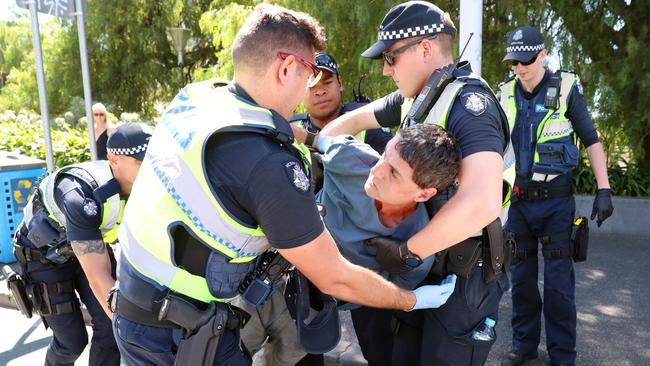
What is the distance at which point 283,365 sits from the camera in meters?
2.39

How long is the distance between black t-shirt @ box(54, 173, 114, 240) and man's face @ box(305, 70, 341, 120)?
1.40 metres

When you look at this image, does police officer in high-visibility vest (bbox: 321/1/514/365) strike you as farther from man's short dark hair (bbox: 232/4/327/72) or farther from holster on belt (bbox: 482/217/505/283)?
man's short dark hair (bbox: 232/4/327/72)

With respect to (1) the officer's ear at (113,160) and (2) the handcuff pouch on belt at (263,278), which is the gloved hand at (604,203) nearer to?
(2) the handcuff pouch on belt at (263,278)

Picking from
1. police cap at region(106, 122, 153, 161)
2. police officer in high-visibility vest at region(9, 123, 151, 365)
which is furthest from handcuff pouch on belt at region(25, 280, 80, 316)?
police cap at region(106, 122, 153, 161)

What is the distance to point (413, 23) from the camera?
195 cm

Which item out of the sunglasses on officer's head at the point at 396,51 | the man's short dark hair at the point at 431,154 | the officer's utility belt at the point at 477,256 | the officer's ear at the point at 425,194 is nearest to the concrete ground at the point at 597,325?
the officer's utility belt at the point at 477,256

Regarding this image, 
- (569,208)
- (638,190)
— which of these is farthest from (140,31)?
(569,208)

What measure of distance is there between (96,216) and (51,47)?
50.2 feet

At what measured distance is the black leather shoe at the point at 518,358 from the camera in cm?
338

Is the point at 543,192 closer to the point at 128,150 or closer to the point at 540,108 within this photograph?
the point at 540,108

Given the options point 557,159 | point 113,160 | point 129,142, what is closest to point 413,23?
point 129,142

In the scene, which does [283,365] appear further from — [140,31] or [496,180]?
[140,31]

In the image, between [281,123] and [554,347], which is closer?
[281,123]

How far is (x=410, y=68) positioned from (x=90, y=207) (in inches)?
63.8
